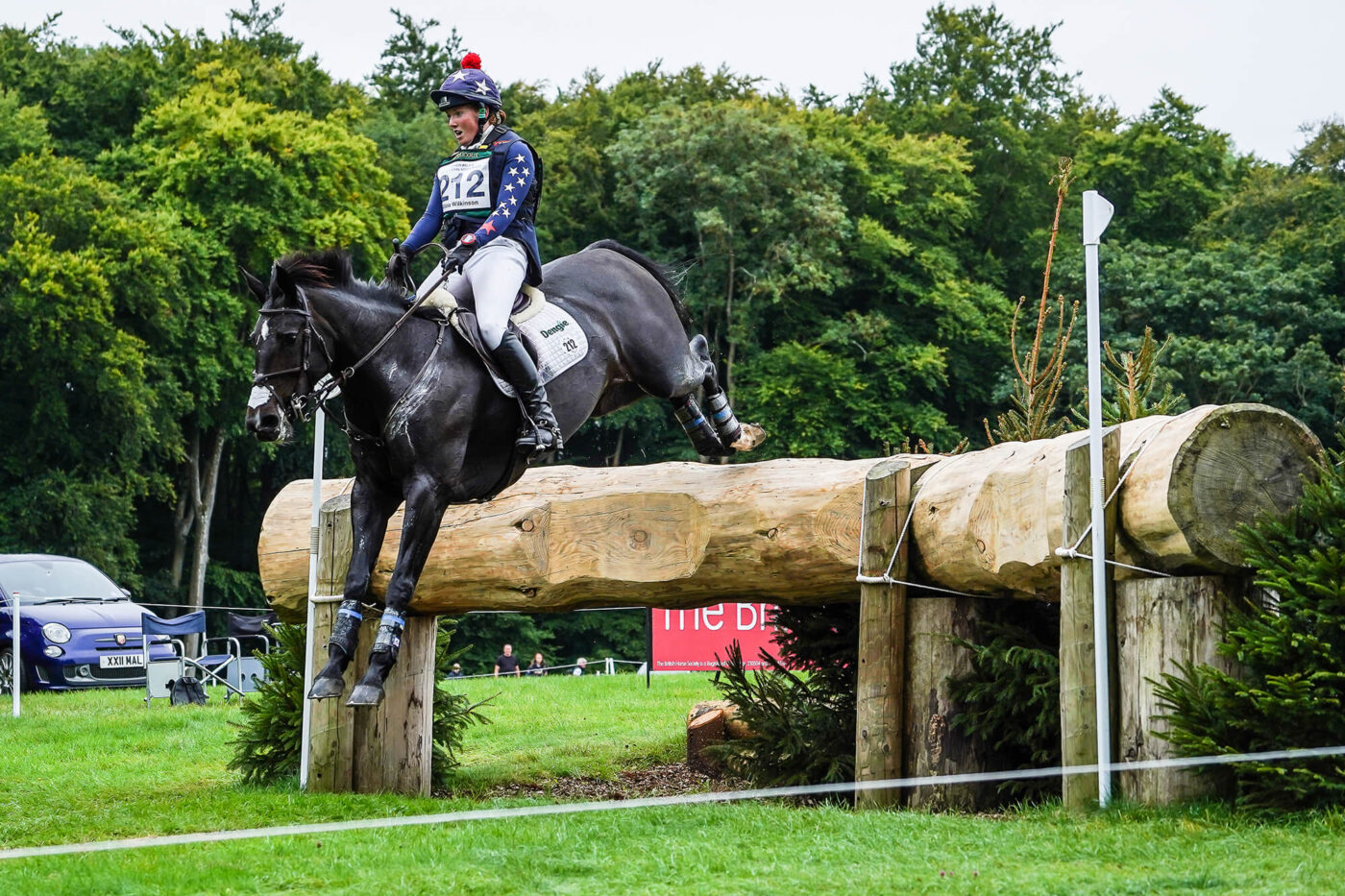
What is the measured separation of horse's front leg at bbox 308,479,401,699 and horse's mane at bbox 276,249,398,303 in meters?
0.99

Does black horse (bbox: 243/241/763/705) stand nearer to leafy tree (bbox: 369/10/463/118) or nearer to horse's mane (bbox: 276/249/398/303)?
horse's mane (bbox: 276/249/398/303)

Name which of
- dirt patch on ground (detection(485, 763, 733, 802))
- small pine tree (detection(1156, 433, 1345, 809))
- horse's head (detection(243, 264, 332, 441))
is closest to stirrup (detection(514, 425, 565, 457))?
horse's head (detection(243, 264, 332, 441))

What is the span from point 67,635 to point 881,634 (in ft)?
46.6

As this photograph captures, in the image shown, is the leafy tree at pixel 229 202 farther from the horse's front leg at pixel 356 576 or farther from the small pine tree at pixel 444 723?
the horse's front leg at pixel 356 576

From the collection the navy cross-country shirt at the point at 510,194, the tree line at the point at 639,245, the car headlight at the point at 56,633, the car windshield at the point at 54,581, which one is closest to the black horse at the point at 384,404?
the navy cross-country shirt at the point at 510,194

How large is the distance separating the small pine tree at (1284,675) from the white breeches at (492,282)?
12.1 ft

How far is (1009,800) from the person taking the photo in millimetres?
8836

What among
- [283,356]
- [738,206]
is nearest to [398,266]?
[283,356]

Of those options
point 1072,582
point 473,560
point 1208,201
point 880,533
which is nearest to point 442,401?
point 473,560

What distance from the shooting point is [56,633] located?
65.7 feet

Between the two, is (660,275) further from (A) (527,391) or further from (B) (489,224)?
(A) (527,391)

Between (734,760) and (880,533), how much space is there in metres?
2.27

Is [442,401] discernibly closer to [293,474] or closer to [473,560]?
[473,560]

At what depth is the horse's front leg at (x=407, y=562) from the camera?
7.98 meters
